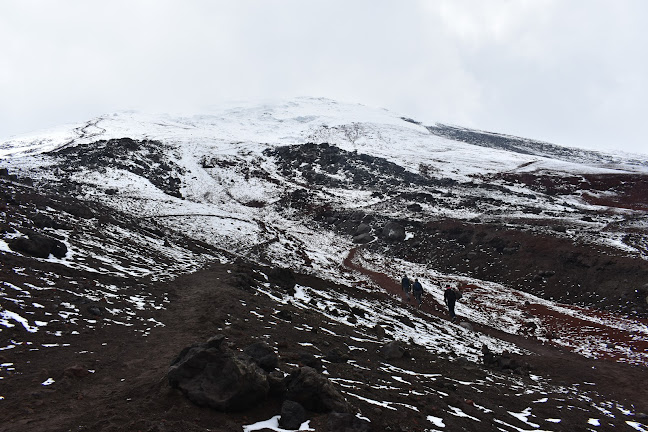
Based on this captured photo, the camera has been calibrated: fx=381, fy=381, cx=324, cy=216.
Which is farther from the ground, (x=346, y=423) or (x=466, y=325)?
(x=346, y=423)

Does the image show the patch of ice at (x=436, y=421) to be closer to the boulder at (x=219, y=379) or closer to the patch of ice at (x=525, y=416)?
the patch of ice at (x=525, y=416)

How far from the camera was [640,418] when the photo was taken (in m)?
10.7

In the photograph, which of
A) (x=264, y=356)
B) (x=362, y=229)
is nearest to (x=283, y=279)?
(x=264, y=356)

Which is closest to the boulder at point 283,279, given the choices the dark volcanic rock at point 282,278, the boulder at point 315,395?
the dark volcanic rock at point 282,278

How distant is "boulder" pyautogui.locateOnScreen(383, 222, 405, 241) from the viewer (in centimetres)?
4403

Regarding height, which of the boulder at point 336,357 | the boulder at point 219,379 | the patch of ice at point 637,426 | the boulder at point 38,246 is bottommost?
the patch of ice at point 637,426

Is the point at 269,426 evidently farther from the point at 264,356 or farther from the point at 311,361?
the point at 311,361

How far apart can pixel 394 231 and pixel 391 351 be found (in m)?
32.5

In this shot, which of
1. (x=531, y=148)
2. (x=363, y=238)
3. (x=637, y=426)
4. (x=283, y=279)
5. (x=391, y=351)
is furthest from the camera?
(x=531, y=148)

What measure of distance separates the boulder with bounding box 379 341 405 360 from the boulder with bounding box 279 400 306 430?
6.71 meters

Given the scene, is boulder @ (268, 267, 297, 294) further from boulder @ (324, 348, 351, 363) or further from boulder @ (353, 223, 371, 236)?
boulder @ (353, 223, 371, 236)

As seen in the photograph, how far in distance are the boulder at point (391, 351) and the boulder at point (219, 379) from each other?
22.2ft

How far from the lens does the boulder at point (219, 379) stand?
6.54 m

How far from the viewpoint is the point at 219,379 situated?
6.75 meters
